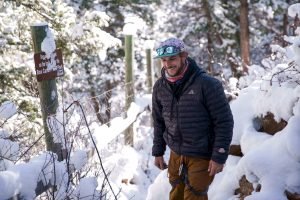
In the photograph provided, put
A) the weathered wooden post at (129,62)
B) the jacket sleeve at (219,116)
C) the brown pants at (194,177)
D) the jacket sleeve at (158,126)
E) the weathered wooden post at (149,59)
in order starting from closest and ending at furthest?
the jacket sleeve at (219,116)
the brown pants at (194,177)
the jacket sleeve at (158,126)
the weathered wooden post at (129,62)
the weathered wooden post at (149,59)

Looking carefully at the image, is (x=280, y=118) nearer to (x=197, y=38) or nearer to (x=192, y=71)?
(x=192, y=71)

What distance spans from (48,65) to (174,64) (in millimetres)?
1161

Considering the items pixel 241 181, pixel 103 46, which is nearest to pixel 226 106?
pixel 241 181

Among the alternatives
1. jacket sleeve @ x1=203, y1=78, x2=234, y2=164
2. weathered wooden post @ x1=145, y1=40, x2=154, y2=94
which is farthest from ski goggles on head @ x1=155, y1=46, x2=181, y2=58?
weathered wooden post @ x1=145, y1=40, x2=154, y2=94

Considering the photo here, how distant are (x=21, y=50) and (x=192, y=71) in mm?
4312

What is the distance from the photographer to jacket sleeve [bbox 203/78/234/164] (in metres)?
3.82

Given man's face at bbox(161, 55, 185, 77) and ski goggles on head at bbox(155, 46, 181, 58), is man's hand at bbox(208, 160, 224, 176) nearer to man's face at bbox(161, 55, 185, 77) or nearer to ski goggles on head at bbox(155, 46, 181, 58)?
man's face at bbox(161, 55, 185, 77)

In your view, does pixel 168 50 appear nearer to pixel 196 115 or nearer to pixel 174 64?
pixel 174 64

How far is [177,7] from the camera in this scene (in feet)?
73.4

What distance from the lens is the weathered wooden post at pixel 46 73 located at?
3.90 meters

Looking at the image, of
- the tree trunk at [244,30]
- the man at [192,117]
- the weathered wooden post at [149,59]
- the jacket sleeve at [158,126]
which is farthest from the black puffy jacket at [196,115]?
the tree trunk at [244,30]

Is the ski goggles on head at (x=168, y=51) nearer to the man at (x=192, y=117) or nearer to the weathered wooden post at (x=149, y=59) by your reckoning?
the man at (x=192, y=117)

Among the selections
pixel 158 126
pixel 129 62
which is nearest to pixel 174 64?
pixel 158 126

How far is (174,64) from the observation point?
3891mm
